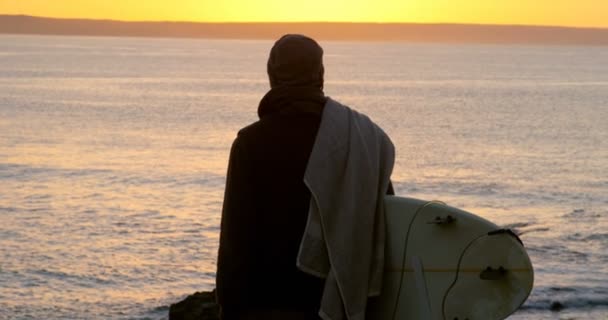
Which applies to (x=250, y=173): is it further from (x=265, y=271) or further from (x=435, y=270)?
(x=435, y=270)

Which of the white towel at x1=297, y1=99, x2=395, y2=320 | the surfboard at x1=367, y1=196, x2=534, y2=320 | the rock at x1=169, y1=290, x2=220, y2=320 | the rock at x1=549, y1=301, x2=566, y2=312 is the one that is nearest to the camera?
the white towel at x1=297, y1=99, x2=395, y2=320

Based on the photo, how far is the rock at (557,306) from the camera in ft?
44.3

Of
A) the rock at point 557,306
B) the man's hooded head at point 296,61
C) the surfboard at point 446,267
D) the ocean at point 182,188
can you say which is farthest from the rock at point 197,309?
the man's hooded head at point 296,61

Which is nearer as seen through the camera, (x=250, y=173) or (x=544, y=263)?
(x=250, y=173)

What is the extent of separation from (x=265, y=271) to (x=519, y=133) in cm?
4540

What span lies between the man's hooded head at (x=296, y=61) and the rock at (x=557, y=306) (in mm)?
10275

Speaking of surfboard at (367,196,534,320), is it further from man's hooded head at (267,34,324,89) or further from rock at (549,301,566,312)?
rock at (549,301,566,312)

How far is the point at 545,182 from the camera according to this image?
29.5 metres

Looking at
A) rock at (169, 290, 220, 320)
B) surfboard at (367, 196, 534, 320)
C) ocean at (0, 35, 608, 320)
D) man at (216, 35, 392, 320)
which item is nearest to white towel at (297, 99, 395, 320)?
man at (216, 35, 392, 320)

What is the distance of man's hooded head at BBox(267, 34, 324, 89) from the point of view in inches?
149

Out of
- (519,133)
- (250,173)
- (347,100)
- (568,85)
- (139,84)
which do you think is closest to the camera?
(250,173)

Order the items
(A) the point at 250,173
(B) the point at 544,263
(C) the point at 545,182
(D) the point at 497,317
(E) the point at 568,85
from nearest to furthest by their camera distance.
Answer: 1. (A) the point at 250,173
2. (D) the point at 497,317
3. (B) the point at 544,263
4. (C) the point at 545,182
5. (E) the point at 568,85

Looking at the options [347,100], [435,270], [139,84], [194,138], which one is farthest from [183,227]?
[139,84]

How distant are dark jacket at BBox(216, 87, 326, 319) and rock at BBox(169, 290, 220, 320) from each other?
7.89 meters
